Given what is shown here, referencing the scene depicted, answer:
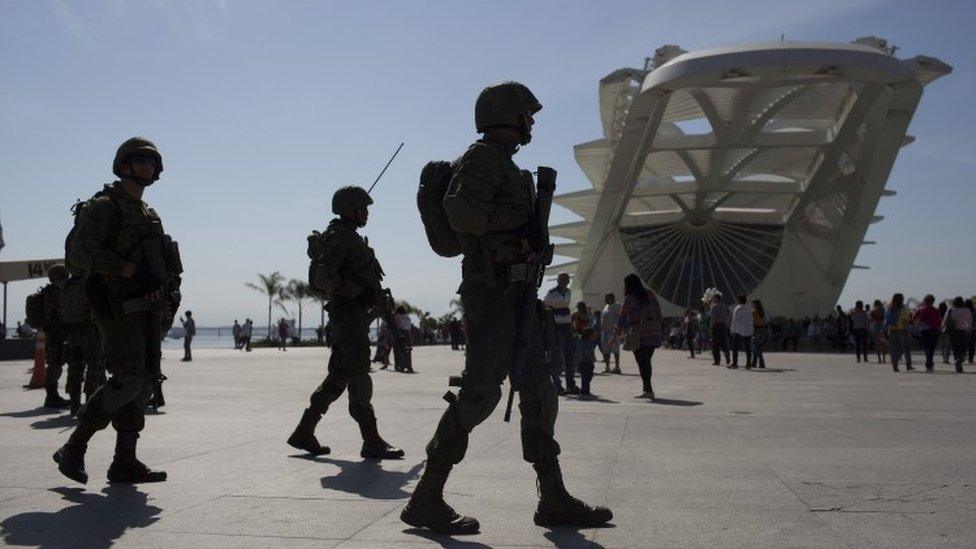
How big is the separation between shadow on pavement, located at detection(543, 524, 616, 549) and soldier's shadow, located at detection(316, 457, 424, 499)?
3.59ft

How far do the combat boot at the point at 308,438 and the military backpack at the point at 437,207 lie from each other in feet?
7.73

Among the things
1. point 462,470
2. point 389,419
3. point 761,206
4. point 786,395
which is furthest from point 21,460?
point 761,206

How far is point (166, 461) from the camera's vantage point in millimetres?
5844

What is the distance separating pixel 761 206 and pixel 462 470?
62.0 metres

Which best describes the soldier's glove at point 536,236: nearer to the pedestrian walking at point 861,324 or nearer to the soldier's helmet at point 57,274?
the soldier's helmet at point 57,274

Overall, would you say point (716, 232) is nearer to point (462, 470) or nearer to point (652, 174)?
point (652, 174)

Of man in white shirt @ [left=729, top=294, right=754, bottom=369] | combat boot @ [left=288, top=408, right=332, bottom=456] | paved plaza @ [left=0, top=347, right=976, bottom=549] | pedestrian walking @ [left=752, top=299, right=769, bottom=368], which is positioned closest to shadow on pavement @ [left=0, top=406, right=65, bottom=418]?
paved plaza @ [left=0, top=347, right=976, bottom=549]

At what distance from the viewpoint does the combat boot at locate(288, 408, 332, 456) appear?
6.16 meters

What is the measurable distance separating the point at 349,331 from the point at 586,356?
6.82m

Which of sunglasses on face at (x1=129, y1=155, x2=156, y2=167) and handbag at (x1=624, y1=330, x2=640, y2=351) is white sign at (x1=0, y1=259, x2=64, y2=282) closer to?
handbag at (x1=624, y1=330, x2=640, y2=351)

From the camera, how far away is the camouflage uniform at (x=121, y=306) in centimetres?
486

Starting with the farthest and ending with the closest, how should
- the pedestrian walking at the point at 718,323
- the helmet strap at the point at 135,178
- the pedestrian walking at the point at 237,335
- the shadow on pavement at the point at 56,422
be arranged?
the pedestrian walking at the point at 237,335 < the pedestrian walking at the point at 718,323 < the shadow on pavement at the point at 56,422 < the helmet strap at the point at 135,178

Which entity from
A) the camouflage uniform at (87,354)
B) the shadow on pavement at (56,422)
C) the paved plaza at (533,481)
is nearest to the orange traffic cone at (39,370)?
the paved plaza at (533,481)

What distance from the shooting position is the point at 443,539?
3740mm
